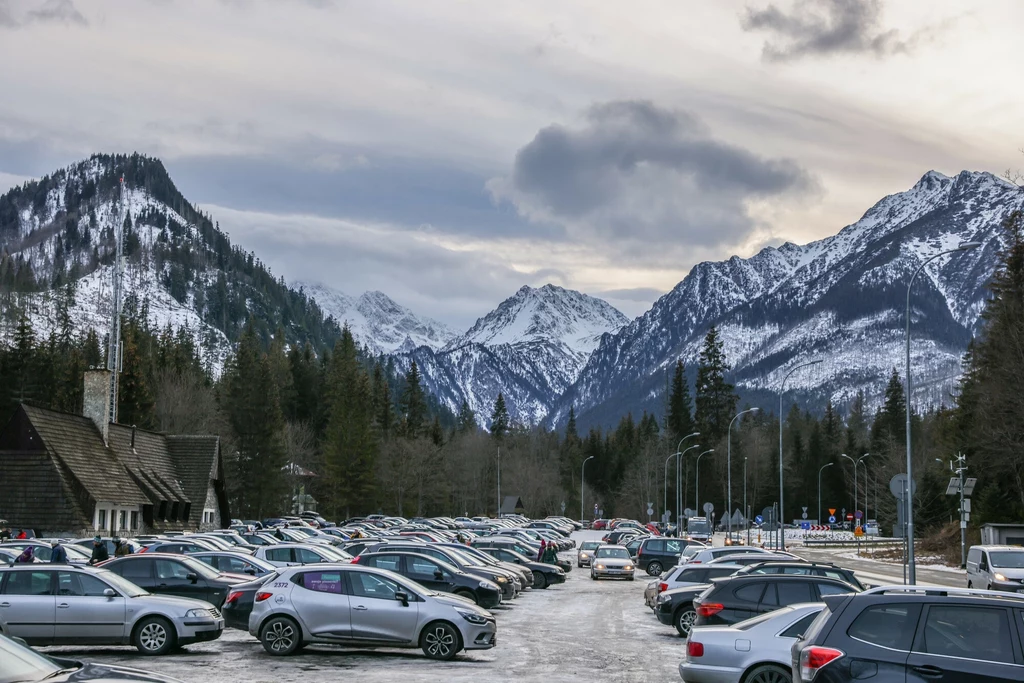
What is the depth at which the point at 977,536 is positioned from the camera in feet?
196

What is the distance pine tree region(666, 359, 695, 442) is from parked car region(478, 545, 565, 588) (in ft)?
323

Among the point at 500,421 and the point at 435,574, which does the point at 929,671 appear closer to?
the point at 435,574

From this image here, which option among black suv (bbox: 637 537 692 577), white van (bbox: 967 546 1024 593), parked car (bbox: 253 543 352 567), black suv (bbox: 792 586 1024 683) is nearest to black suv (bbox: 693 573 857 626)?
black suv (bbox: 792 586 1024 683)

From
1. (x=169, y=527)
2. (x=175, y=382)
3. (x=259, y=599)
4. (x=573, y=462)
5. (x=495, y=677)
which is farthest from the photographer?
(x=573, y=462)

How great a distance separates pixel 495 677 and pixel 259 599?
4835 mm

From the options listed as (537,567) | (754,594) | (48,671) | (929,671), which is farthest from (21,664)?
(537,567)

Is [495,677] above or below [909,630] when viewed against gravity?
below

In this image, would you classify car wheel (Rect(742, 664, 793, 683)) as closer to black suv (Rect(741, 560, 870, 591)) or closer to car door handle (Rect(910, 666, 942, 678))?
car door handle (Rect(910, 666, 942, 678))

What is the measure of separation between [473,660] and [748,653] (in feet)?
20.8

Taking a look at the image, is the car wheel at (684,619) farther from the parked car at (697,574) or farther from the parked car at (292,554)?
the parked car at (292,554)

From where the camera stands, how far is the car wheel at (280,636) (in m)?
19.1

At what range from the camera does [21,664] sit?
27.9ft

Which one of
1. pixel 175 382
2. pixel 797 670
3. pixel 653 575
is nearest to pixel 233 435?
pixel 175 382

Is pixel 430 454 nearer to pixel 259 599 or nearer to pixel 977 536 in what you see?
pixel 977 536
